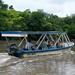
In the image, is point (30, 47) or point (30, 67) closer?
point (30, 67)

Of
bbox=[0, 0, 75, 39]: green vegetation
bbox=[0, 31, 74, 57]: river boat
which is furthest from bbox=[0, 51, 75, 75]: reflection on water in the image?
bbox=[0, 0, 75, 39]: green vegetation

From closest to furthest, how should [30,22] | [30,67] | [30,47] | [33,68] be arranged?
[33,68] → [30,67] → [30,47] → [30,22]

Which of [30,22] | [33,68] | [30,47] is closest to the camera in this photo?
[33,68]

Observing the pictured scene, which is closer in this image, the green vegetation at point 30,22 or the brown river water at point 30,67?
the brown river water at point 30,67

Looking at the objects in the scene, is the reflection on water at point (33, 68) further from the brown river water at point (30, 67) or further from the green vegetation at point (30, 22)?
the green vegetation at point (30, 22)

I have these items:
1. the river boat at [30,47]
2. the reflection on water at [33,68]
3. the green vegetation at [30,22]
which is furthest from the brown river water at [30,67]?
the green vegetation at [30,22]

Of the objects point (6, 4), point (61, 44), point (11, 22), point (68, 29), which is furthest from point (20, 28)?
point (61, 44)

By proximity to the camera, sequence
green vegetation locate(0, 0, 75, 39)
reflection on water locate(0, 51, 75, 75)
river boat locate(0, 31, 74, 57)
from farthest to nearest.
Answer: green vegetation locate(0, 0, 75, 39), river boat locate(0, 31, 74, 57), reflection on water locate(0, 51, 75, 75)

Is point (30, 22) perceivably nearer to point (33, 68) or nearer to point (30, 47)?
point (30, 47)

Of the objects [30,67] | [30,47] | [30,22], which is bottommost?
[30,22]

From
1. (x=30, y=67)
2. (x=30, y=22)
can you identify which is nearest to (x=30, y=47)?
(x=30, y=67)

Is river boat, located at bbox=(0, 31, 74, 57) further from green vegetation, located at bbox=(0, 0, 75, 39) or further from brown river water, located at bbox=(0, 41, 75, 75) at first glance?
green vegetation, located at bbox=(0, 0, 75, 39)

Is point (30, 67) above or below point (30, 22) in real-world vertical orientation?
above

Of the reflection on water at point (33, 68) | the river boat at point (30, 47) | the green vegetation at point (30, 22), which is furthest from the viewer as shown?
the green vegetation at point (30, 22)
